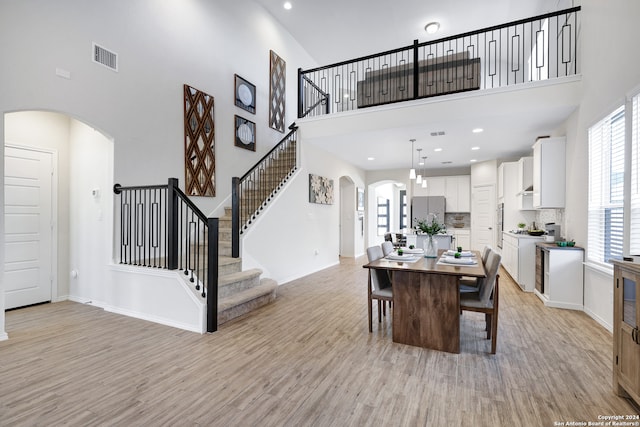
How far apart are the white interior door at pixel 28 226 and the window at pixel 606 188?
7.13 metres

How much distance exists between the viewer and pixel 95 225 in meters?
4.14

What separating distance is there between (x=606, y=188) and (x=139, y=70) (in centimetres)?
613

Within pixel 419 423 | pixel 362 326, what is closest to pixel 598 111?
pixel 362 326

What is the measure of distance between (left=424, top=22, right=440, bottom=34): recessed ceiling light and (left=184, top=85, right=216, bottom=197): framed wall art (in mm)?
5506

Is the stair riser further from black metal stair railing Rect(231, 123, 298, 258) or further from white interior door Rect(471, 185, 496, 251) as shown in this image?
white interior door Rect(471, 185, 496, 251)

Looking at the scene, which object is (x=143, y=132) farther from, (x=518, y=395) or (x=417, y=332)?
(x=518, y=395)

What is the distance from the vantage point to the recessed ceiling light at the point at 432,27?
281 inches

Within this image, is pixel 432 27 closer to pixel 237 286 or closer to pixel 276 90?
pixel 276 90

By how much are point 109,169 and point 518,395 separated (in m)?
4.93

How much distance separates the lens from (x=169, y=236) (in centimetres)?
343

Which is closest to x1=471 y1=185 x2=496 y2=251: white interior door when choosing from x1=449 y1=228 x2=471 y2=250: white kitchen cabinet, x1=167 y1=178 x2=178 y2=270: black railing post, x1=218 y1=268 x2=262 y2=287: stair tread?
x1=449 y1=228 x2=471 y2=250: white kitchen cabinet

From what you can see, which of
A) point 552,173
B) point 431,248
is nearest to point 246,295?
point 431,248

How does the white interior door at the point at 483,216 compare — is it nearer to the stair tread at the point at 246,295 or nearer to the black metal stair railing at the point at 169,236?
the stair tread at the point at 246,295

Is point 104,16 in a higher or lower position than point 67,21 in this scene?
higher
